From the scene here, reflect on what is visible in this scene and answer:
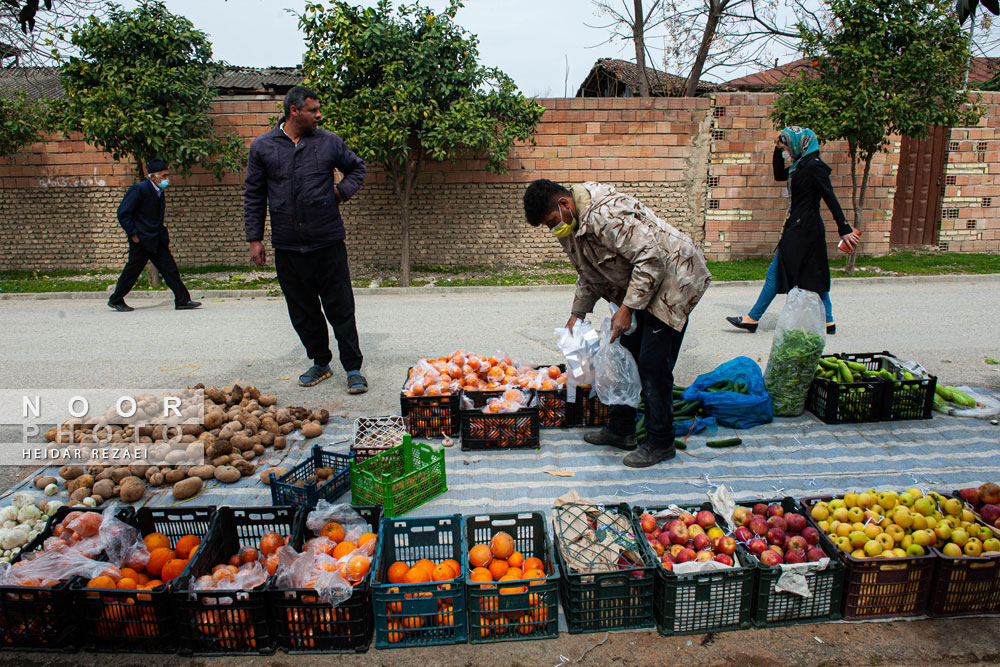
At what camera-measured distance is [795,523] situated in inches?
121

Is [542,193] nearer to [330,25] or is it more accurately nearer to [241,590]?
[241,590]

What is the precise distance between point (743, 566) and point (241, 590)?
6.80ft

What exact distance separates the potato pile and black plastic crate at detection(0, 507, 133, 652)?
106cm

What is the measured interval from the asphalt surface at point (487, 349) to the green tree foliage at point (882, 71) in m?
2.79

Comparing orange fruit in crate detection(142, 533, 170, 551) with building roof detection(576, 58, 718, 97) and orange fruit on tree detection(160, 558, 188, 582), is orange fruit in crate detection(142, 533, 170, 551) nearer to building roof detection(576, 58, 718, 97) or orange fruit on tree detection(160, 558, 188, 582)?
orange fruit on tree detection(160, 558, 188, 582)

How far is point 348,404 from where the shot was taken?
5625 millimetres

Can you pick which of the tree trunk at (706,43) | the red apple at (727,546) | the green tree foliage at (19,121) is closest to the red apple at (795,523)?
the red apple at (727,546)

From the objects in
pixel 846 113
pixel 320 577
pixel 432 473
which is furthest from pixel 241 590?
pixel 846 113

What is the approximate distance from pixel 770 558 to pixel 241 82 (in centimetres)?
2163

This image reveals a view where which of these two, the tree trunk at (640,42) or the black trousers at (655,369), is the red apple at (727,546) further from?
the tree trunk at (640,42)

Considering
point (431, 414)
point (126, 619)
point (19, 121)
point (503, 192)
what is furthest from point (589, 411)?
point (19, 121)

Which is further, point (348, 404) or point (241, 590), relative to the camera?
point (348, 404)

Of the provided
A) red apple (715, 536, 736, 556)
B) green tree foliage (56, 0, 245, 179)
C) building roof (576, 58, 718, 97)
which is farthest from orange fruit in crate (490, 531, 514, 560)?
building roof (576, 58, 718, 97)

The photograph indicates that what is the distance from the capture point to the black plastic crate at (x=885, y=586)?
2.81 m
